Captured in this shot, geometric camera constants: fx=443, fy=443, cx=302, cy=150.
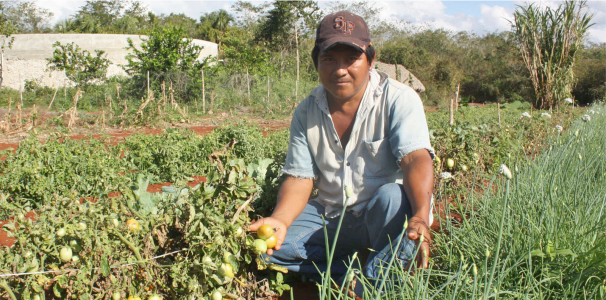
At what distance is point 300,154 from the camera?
2320 millimetres

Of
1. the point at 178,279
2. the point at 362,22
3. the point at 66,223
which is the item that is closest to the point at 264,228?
the point at 178,279

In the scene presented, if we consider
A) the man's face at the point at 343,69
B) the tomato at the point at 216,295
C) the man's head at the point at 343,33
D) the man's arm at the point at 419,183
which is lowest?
the tomato at the point at 216,295

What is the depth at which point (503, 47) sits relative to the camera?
2678 centimetres

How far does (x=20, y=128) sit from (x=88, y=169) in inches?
229

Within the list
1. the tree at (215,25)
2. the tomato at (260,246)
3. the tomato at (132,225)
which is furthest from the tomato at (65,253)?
the tree at (215,25)

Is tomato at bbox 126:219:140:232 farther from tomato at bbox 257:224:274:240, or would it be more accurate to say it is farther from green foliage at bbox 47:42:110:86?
green foliage at bbox 47:42:110:86

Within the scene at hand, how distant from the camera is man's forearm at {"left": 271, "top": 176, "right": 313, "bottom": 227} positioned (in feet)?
6.89

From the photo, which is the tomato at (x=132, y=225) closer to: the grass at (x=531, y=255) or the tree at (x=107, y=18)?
the grass at (x=531, y=255)

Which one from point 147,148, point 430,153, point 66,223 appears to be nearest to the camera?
point 66,223

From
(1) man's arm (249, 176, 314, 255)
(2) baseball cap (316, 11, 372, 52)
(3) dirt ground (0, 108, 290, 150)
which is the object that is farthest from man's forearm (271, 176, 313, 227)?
(3) dirt ground (0, 108, 290, 150)

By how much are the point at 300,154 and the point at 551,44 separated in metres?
11.3

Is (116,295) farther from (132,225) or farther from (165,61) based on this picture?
(165,61)

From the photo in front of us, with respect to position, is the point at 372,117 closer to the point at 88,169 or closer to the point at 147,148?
the point at 88,169

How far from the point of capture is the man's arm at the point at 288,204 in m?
1.97
